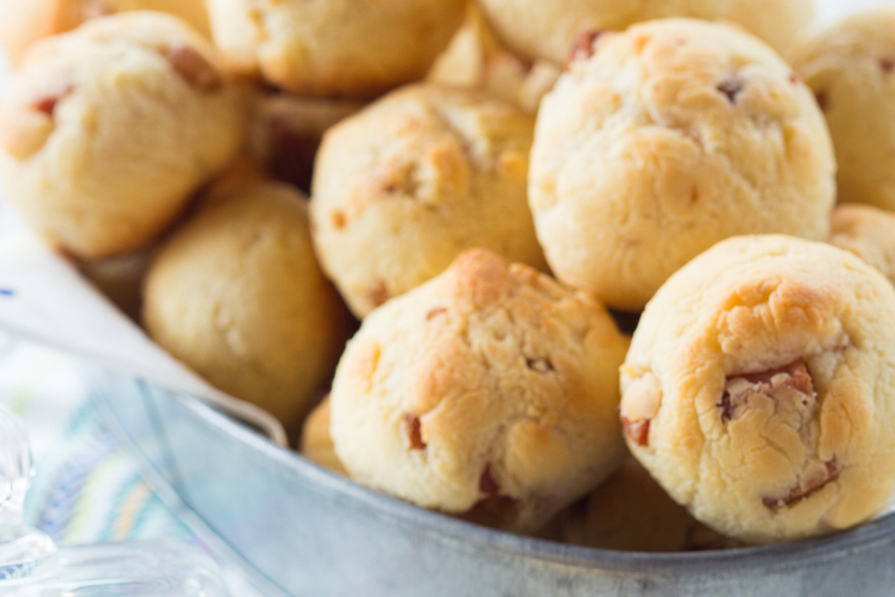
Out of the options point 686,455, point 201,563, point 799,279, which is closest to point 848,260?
point 799,279

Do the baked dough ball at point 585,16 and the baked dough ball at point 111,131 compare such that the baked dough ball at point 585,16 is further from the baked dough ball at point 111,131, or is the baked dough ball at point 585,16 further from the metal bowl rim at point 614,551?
the metal bowl rim at point 614,551

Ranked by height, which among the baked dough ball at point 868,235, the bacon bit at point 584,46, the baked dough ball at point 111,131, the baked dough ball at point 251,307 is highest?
the bacon bit at point 584,46

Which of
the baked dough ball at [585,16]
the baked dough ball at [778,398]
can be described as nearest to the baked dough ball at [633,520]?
the baked dough ball at [778,398]

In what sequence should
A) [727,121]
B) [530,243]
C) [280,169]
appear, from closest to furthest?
[727,121]
[530,243]
[280,169]

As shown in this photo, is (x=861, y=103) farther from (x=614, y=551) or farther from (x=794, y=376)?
(x=614, y=551)

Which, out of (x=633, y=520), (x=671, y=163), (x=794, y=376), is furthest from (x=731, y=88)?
(x=633, y=520)

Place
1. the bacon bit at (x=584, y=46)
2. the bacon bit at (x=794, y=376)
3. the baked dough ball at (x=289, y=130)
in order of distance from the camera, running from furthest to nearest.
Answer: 1. the baked dough ball at (x=289, y=130)
2. the bacon bit at (x=584, y=46)
3. the bacon bit at (x=794, y=376)

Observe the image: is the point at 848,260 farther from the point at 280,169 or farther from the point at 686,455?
the point at 280,169
